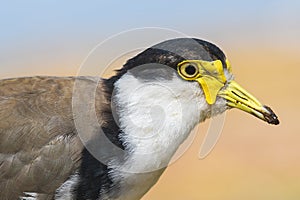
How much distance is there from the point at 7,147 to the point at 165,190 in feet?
29.0

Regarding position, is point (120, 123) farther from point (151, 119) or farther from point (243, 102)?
point (243, 102)

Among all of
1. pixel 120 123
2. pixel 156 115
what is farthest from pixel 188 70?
pixel 120 123

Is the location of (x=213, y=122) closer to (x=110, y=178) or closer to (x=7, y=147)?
(x=110, y=178)

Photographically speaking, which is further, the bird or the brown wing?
the brown wing

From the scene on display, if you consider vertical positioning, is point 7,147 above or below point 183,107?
below

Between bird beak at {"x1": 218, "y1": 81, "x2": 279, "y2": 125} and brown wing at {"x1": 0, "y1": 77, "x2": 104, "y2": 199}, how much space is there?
3.45 feet

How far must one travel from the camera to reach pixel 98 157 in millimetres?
5621

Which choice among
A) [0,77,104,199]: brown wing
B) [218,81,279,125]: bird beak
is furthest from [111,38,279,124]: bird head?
[0,77,104,199]: brown wing

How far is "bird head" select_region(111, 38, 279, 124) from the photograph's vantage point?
554 cm

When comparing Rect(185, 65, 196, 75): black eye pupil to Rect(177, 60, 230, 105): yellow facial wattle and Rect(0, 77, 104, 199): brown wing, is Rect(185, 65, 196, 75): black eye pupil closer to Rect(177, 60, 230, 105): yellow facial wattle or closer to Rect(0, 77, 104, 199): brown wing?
Rect(177, 60, 230, 105): yellow facial wattle

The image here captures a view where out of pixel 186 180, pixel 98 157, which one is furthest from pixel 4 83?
pixel 186 180

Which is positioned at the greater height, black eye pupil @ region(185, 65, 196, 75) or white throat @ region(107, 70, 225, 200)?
black eye pupil @ region(185, 65, 196, 75)

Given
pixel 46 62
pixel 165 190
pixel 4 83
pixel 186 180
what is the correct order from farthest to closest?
pixel 46 62 < pixel 186 180 < pixel 165 190 < pixel 4 83

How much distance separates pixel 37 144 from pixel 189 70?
1.15 m
